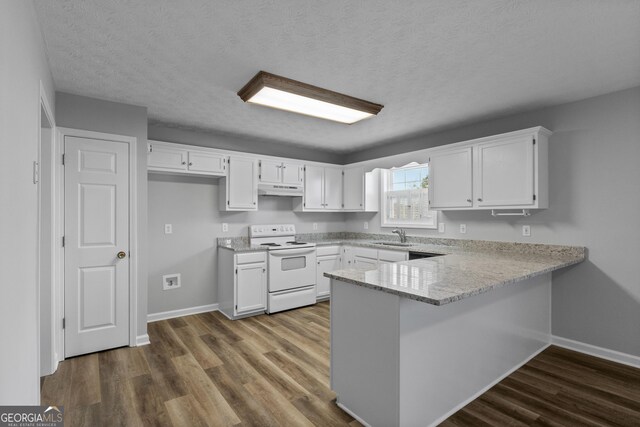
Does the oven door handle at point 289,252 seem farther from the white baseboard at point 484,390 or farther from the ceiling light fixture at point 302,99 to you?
the white baseboard at point 484,390

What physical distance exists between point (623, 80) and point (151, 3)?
11.4 ft

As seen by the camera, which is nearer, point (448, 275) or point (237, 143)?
point (448, 275)

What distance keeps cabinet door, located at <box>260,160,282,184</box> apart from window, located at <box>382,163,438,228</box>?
169 cm

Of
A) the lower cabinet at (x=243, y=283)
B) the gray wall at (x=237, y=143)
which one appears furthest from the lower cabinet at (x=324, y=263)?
the gray wall at (x=237, y=143)

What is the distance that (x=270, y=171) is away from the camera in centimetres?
448

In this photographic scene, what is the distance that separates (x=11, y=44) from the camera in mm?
1209

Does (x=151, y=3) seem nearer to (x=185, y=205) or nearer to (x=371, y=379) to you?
(x=371, y=379)

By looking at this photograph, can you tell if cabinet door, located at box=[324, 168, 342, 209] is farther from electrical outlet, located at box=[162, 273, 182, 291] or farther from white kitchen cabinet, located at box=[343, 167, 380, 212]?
electrical outlet, located at box=[162, 273, 182, 291]

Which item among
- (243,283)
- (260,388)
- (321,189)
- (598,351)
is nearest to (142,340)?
(243,283)

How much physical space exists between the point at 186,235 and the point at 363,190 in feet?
8.69

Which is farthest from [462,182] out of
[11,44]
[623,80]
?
[11,44]

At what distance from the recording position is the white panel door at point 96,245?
2865 millimetres

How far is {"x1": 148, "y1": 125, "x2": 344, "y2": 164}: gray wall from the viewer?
156 inches

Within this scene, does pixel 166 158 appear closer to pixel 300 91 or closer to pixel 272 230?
pixel 272 230
